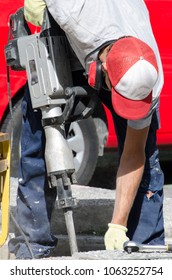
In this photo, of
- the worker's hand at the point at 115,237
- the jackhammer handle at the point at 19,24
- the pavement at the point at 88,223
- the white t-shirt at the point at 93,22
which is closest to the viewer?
the white t-shirt at the point at 93,22

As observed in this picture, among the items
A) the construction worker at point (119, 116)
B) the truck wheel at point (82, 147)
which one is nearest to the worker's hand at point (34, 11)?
the construction worker at point (119, 116)

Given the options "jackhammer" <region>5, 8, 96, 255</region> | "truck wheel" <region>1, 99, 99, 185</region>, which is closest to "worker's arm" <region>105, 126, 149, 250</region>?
"jackhammer" <region>5, 8, 96, 255</region>

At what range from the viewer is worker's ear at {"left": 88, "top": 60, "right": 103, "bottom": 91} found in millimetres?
4344

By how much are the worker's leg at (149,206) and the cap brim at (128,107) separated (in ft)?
2.72

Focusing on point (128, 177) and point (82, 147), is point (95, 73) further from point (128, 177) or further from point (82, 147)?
point (82, 147)

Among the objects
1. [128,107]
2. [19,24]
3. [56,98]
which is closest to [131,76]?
[128,107]

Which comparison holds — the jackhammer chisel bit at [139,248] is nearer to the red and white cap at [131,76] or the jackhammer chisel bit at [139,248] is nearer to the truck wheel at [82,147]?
the red and white cap at [131,76]

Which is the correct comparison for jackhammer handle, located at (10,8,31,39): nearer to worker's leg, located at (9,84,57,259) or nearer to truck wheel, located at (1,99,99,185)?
worker's leg, located at (9,84,57,259)

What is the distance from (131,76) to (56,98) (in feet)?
1.97

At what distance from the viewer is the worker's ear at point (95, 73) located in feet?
14.3

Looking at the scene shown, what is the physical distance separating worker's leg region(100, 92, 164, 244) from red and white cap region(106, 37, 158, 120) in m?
0.84

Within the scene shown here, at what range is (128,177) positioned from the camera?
475cm

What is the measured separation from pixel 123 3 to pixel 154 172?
1042 mm
